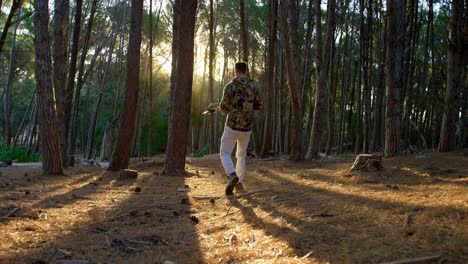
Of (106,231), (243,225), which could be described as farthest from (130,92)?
(243,225)

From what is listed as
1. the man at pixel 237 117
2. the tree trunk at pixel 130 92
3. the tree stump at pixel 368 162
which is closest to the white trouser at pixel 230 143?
the man at pixel 237 117

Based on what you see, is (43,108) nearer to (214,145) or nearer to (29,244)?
(29,244)

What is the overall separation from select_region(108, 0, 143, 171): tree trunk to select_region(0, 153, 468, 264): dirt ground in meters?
3.87

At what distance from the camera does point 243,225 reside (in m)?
4.11

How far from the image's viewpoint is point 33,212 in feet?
15.1

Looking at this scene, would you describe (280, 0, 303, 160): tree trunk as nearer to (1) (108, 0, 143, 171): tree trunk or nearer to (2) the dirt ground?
(1) (108, 0, 143, 171): tree trunk

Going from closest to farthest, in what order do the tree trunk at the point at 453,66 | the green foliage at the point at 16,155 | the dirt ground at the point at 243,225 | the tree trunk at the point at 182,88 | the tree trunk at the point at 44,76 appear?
1. the dirt ground at the point at 243,225
2. the tree trunk at the point at 44,76
3. the tree trunk at the point at 182,88
4. the tree trunk at the point at 453,66
5. the green foliage at the point at 16,155

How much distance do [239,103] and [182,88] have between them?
323cm

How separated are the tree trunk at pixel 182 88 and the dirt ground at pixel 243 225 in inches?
100

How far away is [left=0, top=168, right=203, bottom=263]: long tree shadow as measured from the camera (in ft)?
10.5

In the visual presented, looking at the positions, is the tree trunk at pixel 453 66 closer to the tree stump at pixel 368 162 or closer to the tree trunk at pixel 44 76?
the tree stump at pixel 368 162

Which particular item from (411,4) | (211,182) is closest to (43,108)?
(211,182)

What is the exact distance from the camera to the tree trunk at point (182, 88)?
8898mm

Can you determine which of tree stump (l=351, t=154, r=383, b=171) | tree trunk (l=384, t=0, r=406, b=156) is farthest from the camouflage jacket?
tree trunk (l=384, t=0, r=406, b=156)
